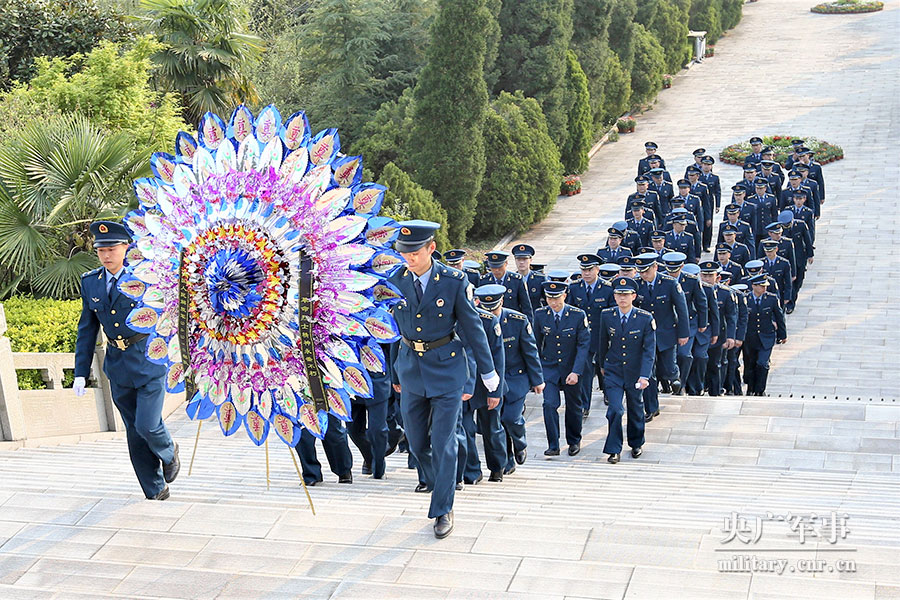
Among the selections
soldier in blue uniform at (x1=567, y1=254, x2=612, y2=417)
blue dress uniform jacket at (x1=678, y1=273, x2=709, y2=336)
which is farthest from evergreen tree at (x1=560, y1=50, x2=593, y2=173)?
soldier in blue uniform at (x1=567, y1=254, x2=612, y2=417)

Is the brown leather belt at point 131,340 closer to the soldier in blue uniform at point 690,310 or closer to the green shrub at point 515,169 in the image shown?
the soldier in blue uniform at point 690,310

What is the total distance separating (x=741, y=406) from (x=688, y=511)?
4.75 metres

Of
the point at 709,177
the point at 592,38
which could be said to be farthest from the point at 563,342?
the point at 592,38

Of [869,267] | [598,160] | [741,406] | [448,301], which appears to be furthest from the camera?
[598,160]

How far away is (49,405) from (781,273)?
10.3m

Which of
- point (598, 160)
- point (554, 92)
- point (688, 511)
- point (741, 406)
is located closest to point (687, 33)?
point (598, 160)

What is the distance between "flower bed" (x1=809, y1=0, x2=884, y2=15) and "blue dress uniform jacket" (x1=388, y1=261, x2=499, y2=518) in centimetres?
4686

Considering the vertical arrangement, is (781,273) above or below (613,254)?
below

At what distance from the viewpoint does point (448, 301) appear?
6336mm

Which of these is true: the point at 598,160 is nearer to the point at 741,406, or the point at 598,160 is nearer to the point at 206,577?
the point at 741,406

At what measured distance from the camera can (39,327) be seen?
34.7 ft

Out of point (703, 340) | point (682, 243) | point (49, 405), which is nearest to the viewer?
point (49, 405)

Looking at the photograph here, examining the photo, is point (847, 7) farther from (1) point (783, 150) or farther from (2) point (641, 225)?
(2) point (641, 225)

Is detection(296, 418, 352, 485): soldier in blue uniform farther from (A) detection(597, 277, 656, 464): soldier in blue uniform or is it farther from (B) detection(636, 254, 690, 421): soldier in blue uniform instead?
(B) detection(636, 254, 690, 421): soldier in blue uniform
